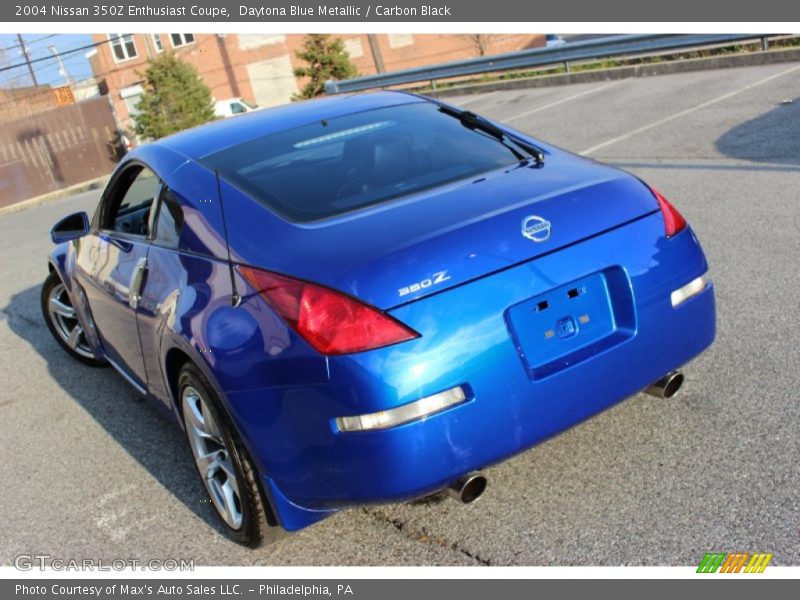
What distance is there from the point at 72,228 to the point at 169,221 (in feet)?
5.29

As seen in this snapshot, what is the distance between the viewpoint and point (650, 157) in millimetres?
9789

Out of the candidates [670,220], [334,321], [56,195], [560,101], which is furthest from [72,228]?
[56,195]

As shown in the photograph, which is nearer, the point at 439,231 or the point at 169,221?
the point at 439,231

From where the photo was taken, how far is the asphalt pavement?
3232mm

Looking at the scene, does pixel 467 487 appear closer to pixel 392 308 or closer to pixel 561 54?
pixel 392 308

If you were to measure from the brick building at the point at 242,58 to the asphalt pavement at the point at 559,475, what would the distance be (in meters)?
44.7

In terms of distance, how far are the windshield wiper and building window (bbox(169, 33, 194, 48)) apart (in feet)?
172

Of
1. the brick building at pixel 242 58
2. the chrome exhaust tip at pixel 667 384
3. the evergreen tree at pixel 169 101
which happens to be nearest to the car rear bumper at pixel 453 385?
the chrome exhaust tip at pixel 667 384

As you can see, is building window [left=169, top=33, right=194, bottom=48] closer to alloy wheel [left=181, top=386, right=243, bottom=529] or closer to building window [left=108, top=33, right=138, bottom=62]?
building window [left=108, top=33, right=138, bottom=62]

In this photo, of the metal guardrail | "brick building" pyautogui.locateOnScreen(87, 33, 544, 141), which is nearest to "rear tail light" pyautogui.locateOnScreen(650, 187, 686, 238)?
the metal guardrail

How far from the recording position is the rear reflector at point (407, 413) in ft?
9.37

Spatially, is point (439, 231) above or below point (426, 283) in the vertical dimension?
above

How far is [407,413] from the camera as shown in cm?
286

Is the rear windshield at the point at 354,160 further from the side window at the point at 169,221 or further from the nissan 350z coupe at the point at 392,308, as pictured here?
the side window at the point at 169,221
